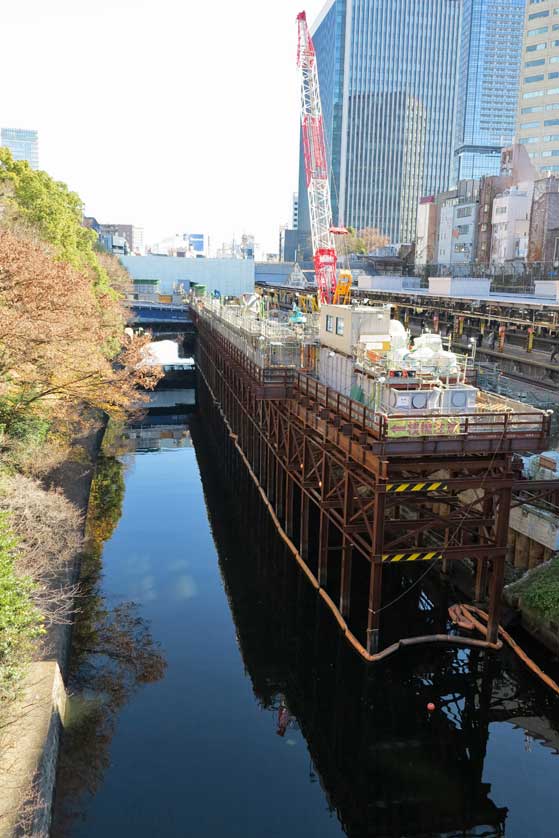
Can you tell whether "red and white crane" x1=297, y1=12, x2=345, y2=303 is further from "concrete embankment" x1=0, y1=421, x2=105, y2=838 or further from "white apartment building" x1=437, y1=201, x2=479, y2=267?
"concrete embankment" x1=0, y1=421, x2=105, y2=838

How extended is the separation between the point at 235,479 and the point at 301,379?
49.0 ft

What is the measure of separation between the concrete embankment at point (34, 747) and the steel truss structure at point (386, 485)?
29.6 feet

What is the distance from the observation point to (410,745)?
17859 mm

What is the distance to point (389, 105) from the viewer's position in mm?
176125

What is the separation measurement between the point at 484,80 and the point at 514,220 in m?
129

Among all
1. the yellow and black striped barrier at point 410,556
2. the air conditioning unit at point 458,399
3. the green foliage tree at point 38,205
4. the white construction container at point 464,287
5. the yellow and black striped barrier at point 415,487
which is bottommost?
the yellow and black striped barrier at point 410,556

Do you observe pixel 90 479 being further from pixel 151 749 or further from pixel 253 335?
pixel 151 749

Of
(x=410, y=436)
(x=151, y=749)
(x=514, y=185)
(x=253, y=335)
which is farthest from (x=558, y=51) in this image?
(x=151, y=749)

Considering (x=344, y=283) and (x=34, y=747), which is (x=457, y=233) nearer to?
(x=344, y=283)

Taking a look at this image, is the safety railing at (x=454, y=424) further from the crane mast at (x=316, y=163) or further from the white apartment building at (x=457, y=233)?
the white apartment building at (x=457, y=233)

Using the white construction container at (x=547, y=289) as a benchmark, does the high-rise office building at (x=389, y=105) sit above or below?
above

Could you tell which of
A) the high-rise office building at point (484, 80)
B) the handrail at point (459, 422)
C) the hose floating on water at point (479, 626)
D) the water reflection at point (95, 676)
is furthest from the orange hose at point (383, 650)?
the high-rise office building at point (484, 80)

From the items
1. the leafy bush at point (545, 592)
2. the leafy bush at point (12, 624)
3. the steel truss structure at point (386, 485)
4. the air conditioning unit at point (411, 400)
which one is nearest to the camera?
the leafy bush at point (12, 624)

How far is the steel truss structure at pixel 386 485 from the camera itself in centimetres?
1931
